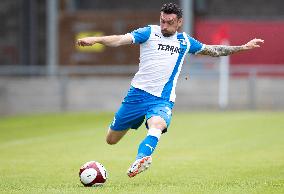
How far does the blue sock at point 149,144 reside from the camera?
11.9m

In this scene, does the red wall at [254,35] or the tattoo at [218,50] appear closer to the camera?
the tattoo at [218,50]

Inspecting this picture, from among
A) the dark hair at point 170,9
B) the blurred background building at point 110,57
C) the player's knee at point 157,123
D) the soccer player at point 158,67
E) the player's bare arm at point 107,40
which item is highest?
the dark hair at point 170,9

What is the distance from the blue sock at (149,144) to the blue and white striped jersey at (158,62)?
0.88 m

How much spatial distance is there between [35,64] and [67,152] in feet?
57.4

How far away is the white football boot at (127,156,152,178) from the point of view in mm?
11664

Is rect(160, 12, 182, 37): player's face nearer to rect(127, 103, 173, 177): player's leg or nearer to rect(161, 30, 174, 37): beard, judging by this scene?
rect(161, 30, 174, 37): beard

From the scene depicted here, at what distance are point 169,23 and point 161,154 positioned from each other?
5.59 meters

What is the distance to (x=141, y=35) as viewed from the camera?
42.3ft

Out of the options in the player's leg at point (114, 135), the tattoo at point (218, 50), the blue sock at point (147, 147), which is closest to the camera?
the blue sock at point (147, 147)

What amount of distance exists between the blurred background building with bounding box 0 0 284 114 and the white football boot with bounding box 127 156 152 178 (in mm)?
19518

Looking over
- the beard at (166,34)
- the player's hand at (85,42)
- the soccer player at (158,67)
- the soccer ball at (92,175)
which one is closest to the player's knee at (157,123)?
the soccer player at (158,67)

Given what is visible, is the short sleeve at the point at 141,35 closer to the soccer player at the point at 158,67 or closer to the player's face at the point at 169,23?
the soccer player at the point at 158,67

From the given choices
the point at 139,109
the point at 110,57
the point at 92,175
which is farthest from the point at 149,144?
the point at 110,57

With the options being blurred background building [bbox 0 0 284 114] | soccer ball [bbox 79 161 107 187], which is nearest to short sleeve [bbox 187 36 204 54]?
soccer ball [bbox 79 161 107 187]
